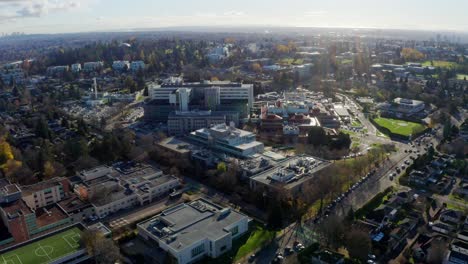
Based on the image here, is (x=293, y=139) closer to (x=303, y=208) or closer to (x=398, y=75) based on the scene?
(x=303, y=208)

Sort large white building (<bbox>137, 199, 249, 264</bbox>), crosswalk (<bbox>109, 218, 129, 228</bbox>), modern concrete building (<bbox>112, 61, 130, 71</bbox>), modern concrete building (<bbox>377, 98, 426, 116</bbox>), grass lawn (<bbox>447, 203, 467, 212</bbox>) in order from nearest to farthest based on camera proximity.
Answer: large white building (<bbox>137, 199, 249, 264</bbox>) → crosswalk (<bbox>109, 218, 129, 228</bbox>) → grass lawn (<bbox>447, 203, 467, 212</bbox>) → modern concrete building (<bbox>377, 98, 426, 116</bbox>) → modern concrete building (<bbox>112, 61, 130, 71</bbox>)

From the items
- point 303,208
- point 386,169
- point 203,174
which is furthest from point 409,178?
point 203,174

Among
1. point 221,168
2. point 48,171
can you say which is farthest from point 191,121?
point 48,171

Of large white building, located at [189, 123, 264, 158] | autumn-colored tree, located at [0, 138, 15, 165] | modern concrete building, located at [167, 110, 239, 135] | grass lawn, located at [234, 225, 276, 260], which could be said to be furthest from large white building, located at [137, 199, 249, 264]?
modern concrete building, located at [167, 110, 239, 135]

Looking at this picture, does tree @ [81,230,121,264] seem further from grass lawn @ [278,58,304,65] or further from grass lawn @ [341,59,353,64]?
grass lawn @ [341,59,353,64]

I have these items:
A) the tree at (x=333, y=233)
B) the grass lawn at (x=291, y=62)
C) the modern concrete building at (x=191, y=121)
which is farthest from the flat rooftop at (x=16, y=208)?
the grass lawn at (x=291, y=62)
